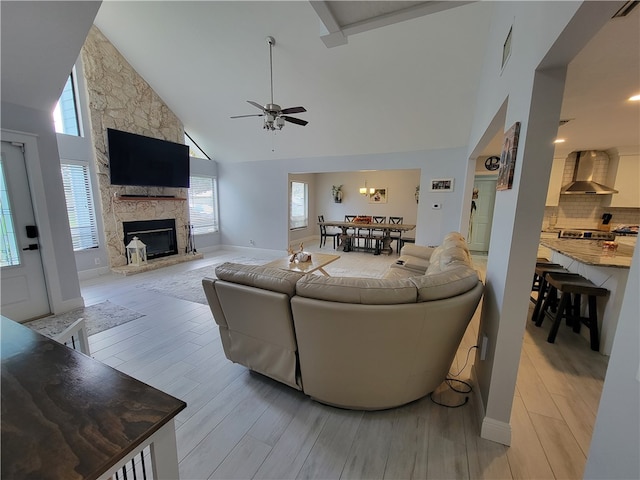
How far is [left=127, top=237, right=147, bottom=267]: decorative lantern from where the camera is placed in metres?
5.09

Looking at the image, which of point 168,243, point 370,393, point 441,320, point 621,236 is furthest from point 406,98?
point 168,243


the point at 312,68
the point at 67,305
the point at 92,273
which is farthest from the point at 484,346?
the point at 92,273

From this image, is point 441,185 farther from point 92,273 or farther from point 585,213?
point 92,273

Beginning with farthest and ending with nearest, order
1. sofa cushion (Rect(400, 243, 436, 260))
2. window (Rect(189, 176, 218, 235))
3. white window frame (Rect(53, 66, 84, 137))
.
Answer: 1. window (Rect(189, 176, 218, 235))
2. white window frame (Rect(53, 66, 84, 137))
3. sofa cushion (Rect(400, 243, 436, 260))

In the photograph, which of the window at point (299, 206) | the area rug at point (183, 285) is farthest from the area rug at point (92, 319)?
the window at point (299, 206)

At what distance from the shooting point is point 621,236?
485 cm

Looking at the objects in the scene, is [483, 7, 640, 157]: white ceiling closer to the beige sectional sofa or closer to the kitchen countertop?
the kitchen countertop

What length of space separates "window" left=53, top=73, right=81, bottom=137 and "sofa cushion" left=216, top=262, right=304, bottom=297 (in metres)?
4.66

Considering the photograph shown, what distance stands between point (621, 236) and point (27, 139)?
29.7ft

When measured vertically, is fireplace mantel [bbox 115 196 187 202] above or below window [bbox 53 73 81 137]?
below

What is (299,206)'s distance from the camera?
9.22 meters

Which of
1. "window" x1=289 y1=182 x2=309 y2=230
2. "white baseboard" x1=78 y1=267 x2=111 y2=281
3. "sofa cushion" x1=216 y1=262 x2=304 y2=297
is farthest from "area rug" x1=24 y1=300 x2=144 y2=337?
"window" x1=289 y1=182 x2=309 y2=230

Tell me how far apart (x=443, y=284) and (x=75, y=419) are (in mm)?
1691

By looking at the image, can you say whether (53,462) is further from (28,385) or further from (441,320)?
(441,320)
